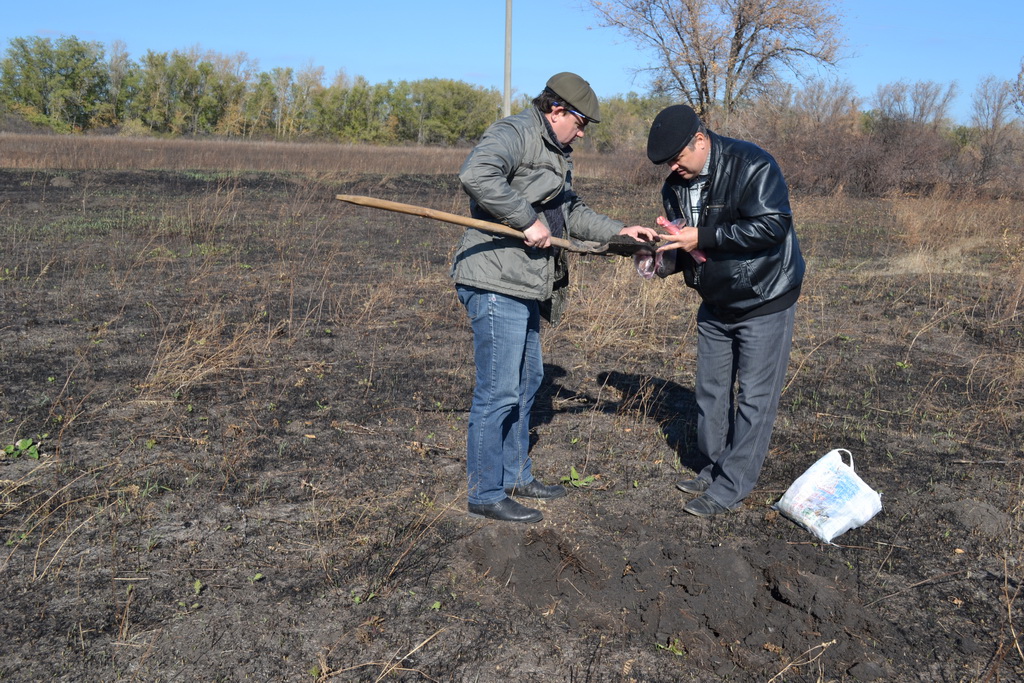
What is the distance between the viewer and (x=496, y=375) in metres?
3.29

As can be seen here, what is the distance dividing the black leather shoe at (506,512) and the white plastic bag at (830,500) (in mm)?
1130

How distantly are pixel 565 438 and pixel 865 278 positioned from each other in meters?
6.27

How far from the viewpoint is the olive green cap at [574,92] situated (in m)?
3.13

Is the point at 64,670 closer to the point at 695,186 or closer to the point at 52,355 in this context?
the point at 695,186

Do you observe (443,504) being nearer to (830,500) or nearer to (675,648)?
(675,648)

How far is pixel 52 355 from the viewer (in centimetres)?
551

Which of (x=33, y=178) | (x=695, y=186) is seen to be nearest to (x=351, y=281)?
(x=695, y=186)

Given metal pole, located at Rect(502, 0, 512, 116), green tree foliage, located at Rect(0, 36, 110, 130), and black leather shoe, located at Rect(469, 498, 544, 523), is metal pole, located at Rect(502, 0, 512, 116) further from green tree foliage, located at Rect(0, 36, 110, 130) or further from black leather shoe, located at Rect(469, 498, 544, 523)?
green tree foliage, located at Rect(0, 36, 110, 130)

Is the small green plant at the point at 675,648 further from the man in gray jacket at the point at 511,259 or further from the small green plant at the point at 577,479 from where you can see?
the small green plant at the point at 577,479

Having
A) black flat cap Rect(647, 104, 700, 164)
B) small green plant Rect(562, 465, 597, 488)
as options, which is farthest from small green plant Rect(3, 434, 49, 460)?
black flat cap Rect(647, 104, 700, 164)

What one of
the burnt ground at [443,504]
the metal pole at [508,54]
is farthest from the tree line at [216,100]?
the burnt ground at [443,504]

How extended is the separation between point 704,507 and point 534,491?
767 mm

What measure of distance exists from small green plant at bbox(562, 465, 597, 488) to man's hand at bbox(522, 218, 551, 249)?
4.37ft

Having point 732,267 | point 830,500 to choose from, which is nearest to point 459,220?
point 732,267
